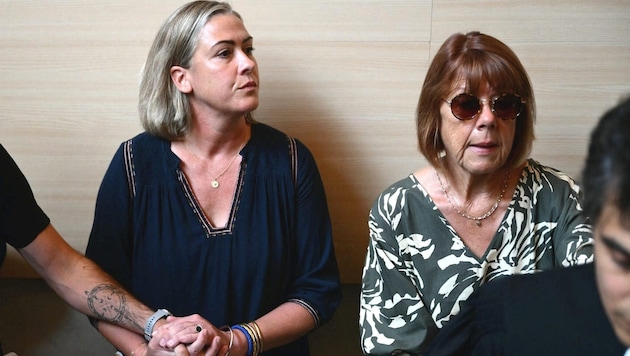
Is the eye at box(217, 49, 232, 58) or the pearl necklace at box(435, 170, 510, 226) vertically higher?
the eye at box(217, 49, 232, 58)

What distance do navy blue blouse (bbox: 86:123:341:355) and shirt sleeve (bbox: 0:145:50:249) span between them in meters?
0.25

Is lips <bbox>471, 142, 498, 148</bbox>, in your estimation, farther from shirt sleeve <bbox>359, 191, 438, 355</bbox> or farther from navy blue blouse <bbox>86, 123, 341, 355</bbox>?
navy blue blouse <bbox>86, 123, 341, 355</bbox>

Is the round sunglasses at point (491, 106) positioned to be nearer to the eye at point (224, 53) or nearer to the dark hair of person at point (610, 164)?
the eye at point (224, 53)

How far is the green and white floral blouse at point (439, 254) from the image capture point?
1.92 m

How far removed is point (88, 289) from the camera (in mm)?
2016

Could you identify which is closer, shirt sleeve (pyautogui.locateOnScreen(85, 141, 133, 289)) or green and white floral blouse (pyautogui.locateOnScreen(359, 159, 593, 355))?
green and white floral blouse (pyautogui.locateOnScreen(359, 159, 593, 355))

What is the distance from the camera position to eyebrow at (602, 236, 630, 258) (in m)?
0.88

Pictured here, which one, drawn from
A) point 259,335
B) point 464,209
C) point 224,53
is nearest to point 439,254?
point 464,209

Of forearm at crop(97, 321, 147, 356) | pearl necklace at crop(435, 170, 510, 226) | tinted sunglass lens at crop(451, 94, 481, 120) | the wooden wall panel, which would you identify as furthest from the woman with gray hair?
tinted sunglass lens at crop(451, 94, 481, 120)

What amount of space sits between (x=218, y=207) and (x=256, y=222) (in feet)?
0.38

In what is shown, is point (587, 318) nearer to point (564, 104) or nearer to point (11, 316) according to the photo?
point (564, 104)

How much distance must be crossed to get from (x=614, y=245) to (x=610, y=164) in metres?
0.10

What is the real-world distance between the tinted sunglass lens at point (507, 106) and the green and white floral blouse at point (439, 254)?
0.21 meters

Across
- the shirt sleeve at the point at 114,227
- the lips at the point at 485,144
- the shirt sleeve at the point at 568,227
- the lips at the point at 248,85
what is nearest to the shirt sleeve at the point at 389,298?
the lips at the point at 485,144
